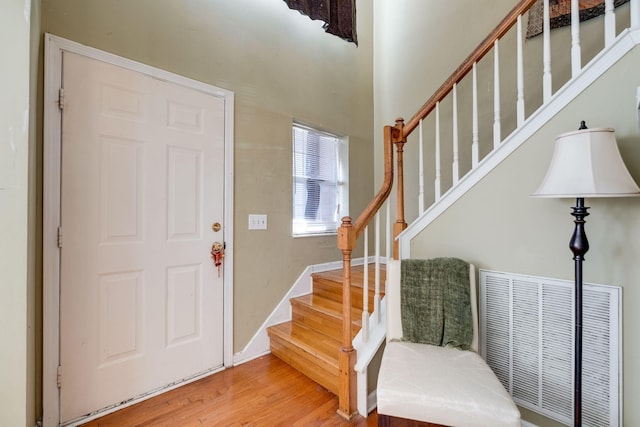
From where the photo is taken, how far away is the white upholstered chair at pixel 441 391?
1067 millimetres

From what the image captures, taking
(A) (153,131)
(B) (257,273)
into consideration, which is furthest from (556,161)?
(A) (153,131)

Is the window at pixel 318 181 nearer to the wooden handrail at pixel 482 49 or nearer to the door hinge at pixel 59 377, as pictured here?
the wooden handrail at pixel 482 49

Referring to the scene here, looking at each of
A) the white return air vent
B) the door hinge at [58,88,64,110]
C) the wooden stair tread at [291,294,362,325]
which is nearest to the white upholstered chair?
the white return air vent

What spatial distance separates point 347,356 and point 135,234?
1517 mm

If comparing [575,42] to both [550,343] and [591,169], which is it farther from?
[550,343]

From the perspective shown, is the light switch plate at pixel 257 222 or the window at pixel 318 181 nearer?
the light switch plate at pixel 257 222

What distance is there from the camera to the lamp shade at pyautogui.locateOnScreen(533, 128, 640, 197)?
1036 mm

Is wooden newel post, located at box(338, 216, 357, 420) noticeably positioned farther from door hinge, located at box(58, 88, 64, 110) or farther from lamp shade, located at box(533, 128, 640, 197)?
door hinge, located at box(58, 88, 64, 110)

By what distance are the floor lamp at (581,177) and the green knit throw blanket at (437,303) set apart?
456 millimetres

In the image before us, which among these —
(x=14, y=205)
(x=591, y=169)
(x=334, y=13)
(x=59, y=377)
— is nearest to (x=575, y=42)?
(x=591, y=169)

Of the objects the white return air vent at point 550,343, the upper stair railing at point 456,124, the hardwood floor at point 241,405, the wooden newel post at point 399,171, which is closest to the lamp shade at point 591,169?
the upper stair railing at point 456,124

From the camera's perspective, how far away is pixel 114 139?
1711 mm

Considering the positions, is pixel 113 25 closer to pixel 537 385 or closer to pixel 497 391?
pixel 497 391

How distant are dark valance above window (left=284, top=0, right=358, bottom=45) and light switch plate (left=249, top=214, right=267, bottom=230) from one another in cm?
179
